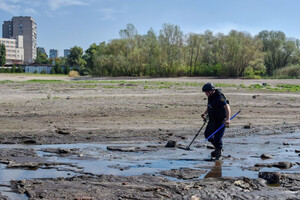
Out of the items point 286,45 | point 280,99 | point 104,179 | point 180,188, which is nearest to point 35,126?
point 104,179

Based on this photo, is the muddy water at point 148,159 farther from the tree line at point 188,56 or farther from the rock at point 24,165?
the tree line at point 188,56

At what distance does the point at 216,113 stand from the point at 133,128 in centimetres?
465

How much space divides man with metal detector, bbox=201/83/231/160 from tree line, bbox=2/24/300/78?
44.5 metres

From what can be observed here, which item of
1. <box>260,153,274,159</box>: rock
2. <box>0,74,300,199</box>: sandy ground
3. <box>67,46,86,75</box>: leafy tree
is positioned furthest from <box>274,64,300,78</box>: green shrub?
<box>67,46,86,75</box>: leafy tree

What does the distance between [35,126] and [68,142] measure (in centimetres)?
273

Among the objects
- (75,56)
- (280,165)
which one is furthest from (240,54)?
(75,56)

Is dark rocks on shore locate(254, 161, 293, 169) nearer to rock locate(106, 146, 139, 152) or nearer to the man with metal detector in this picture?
the man with metal detector

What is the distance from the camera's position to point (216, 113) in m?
9.71

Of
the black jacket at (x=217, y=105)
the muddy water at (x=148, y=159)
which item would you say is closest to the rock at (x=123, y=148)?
the muddy water at (x=148, y=159)

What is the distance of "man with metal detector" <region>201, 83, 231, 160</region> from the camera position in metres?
9.48

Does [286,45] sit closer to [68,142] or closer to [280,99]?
[280,99]

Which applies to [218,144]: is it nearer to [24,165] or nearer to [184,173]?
[184,173]

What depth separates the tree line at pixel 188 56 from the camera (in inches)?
2138

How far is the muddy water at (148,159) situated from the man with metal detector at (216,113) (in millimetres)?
391
